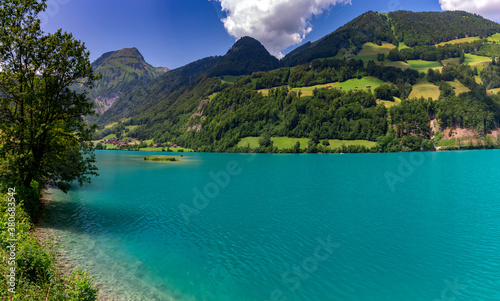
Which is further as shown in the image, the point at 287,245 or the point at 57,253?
the point at 287,245

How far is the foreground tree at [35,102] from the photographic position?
25.1 meters

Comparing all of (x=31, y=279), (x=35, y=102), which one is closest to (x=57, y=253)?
(x=31, y=279)

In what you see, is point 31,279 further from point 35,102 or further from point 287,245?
point 35,102

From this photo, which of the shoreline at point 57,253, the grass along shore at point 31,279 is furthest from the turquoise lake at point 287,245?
the grass along shore at point 31,279

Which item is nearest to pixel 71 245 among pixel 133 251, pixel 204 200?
pixel 133 251

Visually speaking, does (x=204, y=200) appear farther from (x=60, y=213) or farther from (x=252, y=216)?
(x=60, y=213)

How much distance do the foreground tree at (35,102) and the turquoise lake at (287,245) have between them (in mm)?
7112

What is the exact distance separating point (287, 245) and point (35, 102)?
3250 cm

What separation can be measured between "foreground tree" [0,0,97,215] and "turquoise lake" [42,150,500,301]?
23.3ft

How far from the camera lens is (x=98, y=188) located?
55625 millimetres

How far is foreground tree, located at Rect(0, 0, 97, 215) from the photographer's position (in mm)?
25062

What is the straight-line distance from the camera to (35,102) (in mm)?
26953

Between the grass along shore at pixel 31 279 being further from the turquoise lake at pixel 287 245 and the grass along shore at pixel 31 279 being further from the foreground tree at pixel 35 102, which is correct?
the foreground tree at pixel 35 102

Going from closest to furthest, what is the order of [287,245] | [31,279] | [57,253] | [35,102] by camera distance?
[31,279] < [57,253] < [287,245] < [35,102]
